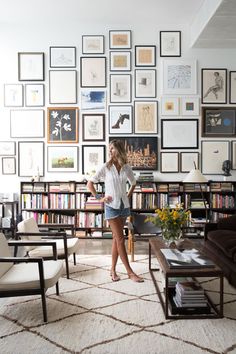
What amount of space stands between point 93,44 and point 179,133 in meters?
2.26

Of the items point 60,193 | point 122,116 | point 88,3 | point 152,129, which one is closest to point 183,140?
point 152,129

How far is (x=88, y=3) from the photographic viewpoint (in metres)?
5.65

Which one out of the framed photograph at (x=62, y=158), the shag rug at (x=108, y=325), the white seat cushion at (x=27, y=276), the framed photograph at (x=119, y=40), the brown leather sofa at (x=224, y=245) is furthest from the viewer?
the framed photograph at (x=62, y=158)

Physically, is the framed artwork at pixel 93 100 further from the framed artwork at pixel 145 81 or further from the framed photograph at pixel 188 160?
the framed photograph at pixel 188 160

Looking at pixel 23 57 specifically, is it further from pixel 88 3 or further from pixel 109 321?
pixel 109 321

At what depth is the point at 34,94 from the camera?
253 inches

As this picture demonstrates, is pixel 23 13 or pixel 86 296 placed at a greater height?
pixel 23 13

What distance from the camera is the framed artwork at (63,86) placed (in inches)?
252

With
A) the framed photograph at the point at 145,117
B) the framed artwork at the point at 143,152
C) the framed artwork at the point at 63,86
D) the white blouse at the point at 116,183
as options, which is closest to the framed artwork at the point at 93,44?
the framed artwork at the point at 63,86

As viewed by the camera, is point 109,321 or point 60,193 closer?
point 109,321

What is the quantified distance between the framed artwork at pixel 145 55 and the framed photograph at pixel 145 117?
721mm

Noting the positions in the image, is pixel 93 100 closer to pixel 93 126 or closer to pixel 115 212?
pixel 93 126

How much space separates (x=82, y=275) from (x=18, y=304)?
98 cm

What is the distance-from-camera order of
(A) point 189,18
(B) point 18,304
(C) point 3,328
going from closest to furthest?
(C) point 3,328 < (B) point 18,304 < (A) point 189,18
